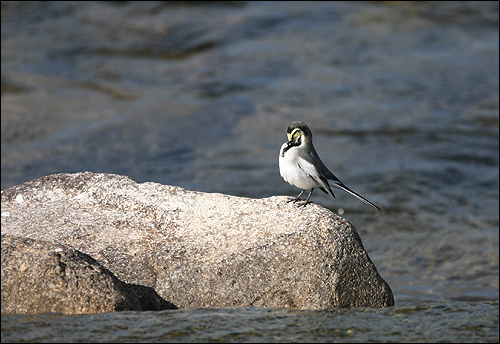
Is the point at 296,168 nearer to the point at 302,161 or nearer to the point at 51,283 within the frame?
the point at 302,161

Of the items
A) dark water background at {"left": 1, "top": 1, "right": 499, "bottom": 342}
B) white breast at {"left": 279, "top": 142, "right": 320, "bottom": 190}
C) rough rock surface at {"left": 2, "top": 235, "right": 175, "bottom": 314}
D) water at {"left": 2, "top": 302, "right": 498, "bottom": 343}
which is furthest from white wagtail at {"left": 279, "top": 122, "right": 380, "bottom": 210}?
dark water background at {"left": 1, "top": 1, "right": 499, "bottom": 342}

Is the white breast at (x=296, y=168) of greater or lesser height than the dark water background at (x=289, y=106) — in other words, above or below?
above

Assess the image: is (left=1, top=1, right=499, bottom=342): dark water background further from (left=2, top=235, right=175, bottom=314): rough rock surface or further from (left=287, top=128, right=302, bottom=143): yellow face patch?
(left=2, top=235, right=175, bottom=314): rough rock surface

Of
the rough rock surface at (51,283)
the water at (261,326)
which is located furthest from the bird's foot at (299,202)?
the rough rock surface at (51,283)

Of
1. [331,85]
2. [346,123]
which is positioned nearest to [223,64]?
[331,85]

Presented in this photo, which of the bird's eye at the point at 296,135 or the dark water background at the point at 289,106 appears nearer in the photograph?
the bird's eye at the point at 296,135

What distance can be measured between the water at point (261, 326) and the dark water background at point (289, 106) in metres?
4.17

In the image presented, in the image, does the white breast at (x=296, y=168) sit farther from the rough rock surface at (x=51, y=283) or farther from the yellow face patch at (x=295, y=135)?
the rough rock surface at (x=51, y=283)

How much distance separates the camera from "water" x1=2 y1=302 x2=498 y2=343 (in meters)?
4.19

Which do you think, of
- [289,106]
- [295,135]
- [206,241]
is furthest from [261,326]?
[289,106]

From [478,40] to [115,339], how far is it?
1659 centimetres

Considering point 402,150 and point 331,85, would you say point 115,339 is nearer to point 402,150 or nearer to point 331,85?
point 402,150

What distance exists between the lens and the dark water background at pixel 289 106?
12.1m

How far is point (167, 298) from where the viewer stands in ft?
16.3
